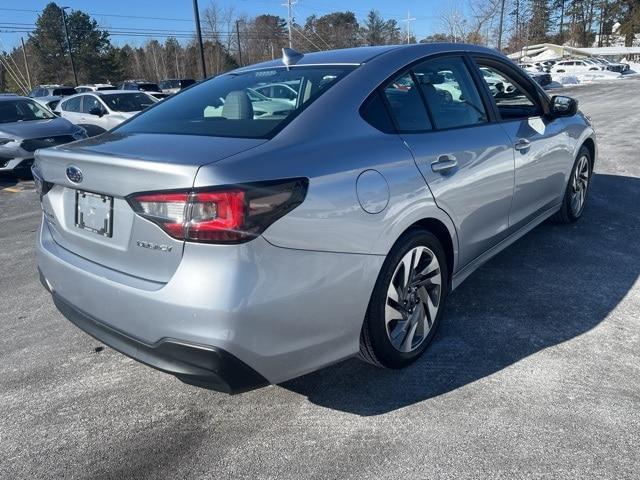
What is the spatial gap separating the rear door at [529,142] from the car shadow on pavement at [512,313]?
0.43 metres

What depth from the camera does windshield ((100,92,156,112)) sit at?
522 inches

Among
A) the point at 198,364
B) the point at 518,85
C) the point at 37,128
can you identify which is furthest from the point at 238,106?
the point at 37,128

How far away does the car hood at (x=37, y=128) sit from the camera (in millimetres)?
9320

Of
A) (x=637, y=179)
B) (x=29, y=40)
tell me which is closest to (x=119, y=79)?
(x=29, y=40)

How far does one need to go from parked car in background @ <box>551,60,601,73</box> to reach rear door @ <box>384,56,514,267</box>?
159 feet

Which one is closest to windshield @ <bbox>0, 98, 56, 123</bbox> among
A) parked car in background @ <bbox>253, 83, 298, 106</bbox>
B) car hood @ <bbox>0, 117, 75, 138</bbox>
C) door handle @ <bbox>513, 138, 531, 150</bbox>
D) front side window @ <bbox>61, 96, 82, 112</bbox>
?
car hood @ <bbox>0, 117, 75, 138</bbox>

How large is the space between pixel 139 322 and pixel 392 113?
1.57 m

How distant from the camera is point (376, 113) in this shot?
2699mm

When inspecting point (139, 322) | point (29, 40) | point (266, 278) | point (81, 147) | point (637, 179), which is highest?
point (29, 40)

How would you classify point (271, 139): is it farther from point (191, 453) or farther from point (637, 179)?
point (637, 179)

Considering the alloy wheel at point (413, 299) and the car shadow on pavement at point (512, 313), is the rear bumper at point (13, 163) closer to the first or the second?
the car shadow on pavement at point (512, 313)

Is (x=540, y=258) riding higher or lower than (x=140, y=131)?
lower

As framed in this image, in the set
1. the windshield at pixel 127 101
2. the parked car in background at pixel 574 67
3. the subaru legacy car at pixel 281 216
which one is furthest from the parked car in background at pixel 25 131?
the parked car in background at pixel 574 67

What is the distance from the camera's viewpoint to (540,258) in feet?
14.5
